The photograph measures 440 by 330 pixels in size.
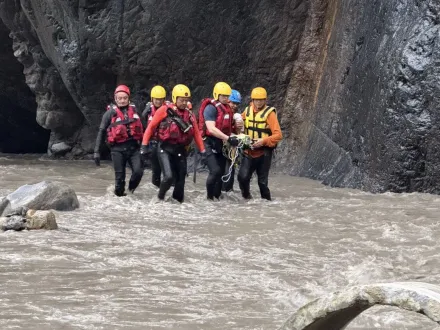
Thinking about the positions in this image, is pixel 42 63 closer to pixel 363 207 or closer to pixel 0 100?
pixel 0 100

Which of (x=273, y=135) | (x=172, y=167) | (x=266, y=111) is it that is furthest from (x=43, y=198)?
(x=266, y=111)

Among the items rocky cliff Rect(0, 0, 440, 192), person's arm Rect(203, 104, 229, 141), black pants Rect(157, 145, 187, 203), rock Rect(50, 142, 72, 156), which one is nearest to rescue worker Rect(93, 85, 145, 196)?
black pants Rect(157, 145, 187, 203)

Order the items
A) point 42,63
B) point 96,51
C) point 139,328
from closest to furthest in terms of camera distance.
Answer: point 139,328 < point 96,51 < point 42,63

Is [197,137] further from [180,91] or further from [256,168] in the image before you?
[256,168]

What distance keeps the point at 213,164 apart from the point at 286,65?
639cm

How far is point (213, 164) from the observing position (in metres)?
11.5

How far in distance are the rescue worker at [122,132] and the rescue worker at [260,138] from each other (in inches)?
58.6

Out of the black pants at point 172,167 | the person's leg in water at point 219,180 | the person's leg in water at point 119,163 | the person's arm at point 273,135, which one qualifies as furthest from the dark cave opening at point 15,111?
the person's arm at point 273,135

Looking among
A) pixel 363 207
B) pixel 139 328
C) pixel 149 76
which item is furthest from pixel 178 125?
pixel 149 76

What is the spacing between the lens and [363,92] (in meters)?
13.5

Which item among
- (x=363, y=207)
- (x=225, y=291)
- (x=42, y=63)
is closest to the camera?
(x=225, y=291)

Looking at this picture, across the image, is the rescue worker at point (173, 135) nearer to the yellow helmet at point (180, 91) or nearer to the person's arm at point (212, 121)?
the yellow helmet at point (180, 91)

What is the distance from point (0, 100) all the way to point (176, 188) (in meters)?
15.4

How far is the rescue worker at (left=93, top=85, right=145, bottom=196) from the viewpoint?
441 inches
